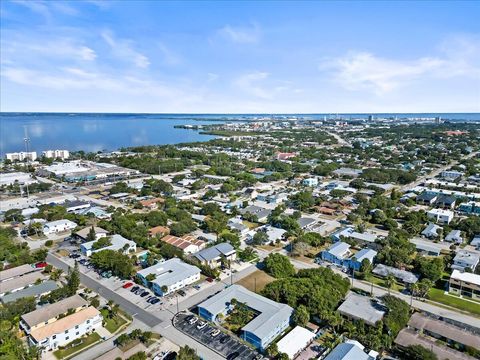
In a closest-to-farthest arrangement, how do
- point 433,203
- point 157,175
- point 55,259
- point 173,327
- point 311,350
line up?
point 311,350 < point 173,327 < point 55,259 < point 433,203 < point 157,175

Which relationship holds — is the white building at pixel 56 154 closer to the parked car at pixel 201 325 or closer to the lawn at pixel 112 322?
the lawn at pixel 112 322

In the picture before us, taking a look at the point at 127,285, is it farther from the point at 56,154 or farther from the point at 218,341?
the point at 56,154

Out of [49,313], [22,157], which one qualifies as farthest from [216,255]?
[22,157]

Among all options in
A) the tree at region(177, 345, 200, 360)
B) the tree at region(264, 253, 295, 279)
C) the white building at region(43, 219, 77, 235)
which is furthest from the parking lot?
the white building at region(43, 219, 77, 235)

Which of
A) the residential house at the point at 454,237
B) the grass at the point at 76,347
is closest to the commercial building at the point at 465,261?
the residential house at the point at 454,237

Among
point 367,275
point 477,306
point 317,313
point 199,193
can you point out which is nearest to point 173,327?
point 317,313

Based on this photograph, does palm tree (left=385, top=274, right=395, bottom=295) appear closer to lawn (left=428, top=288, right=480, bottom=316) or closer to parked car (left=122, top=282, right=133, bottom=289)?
lawn (left=428, top=288, right=480, bottom=316)

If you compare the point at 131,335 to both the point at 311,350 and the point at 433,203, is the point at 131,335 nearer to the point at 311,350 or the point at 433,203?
the point at 311,350
